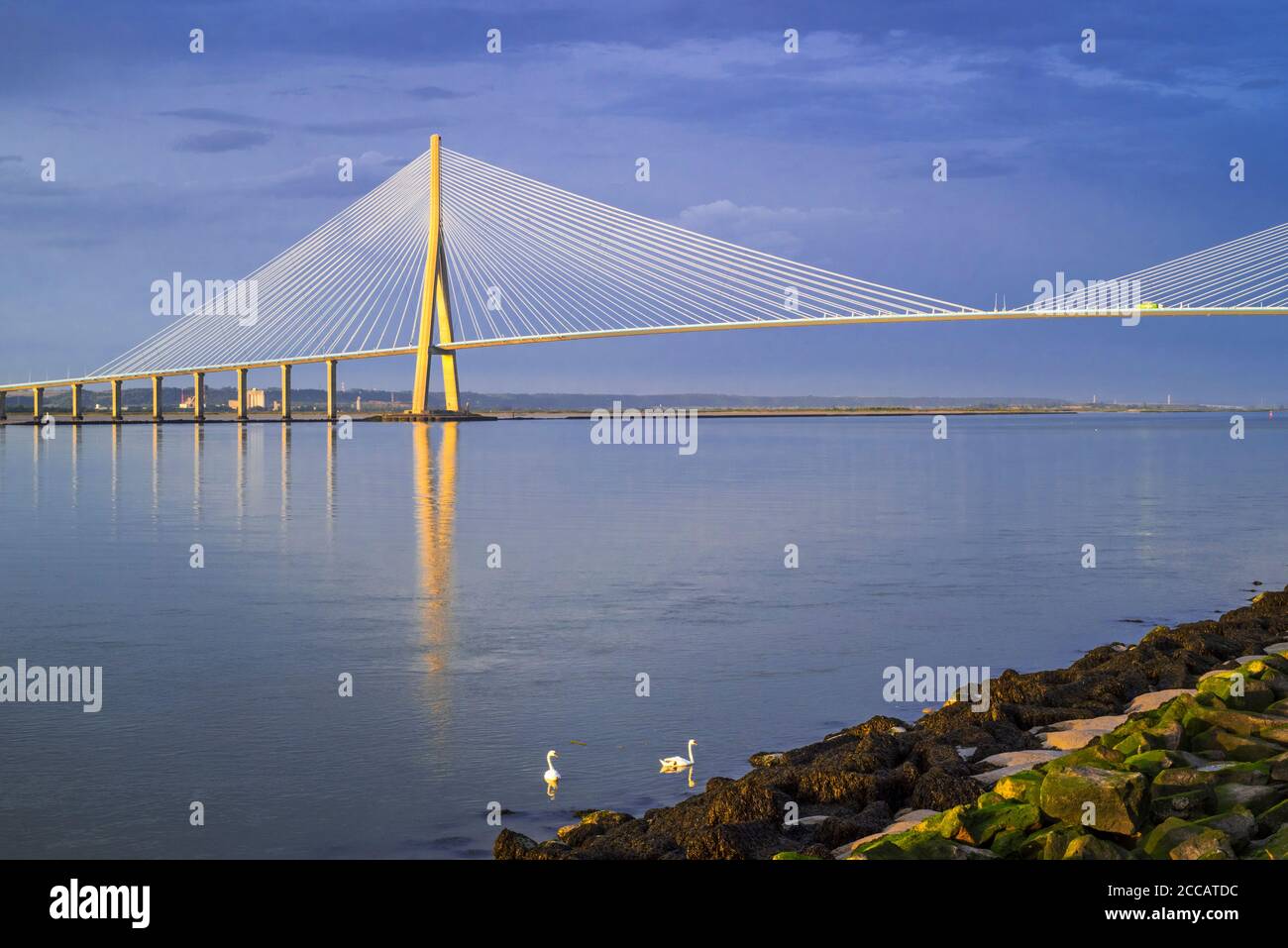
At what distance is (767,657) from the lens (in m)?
10.5

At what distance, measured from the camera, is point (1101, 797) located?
507 cm

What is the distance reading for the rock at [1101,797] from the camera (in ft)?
16.5

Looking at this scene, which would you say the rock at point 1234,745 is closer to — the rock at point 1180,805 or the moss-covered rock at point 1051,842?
the rock at point 1180,805

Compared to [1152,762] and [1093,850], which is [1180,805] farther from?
[1093,850]

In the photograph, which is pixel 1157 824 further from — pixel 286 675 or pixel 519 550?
pixel 519 550

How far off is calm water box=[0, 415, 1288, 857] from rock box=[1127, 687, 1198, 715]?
136 cm

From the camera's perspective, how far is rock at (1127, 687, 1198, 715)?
810cm

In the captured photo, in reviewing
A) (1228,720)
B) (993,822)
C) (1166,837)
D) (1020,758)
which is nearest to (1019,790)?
(993,822)

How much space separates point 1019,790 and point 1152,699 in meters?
A: 3.10

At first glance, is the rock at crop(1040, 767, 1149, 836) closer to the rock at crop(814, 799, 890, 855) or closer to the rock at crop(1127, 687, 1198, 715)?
the rock at crop(814, 799, 890, 855)

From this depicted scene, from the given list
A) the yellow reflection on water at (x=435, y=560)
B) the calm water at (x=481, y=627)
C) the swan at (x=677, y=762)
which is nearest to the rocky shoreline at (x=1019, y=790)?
the swan at (x=677, y=762)

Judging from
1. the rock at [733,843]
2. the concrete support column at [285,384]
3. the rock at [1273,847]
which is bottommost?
the rock at [733,843]
